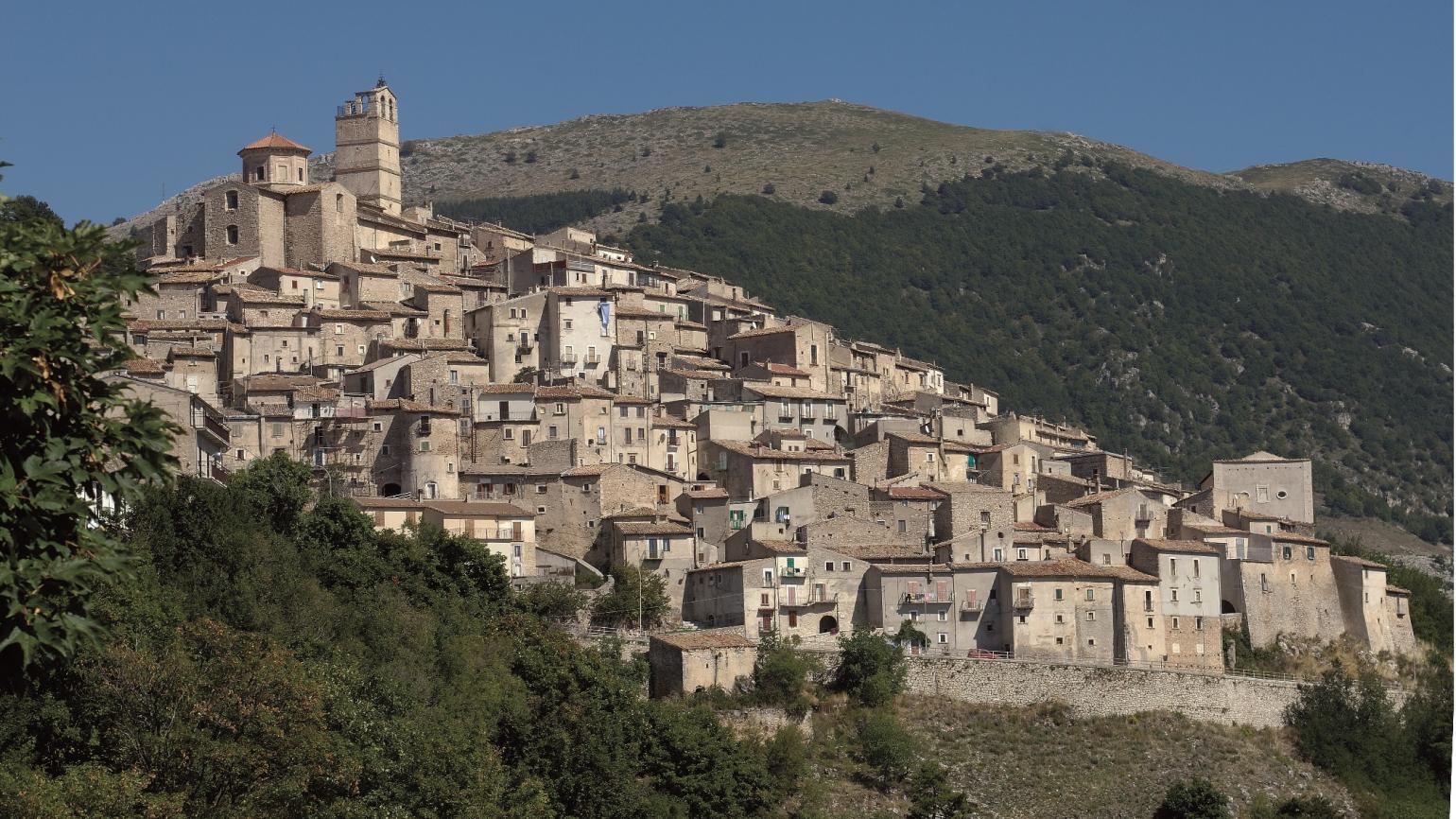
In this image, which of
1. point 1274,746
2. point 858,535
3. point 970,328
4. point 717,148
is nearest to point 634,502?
point 858,535

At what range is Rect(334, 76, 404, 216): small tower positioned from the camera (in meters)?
93.4

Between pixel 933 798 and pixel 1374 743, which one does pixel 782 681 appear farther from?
pixel 1374 743

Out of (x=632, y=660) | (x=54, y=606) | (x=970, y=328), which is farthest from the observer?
(x=970, y=328)

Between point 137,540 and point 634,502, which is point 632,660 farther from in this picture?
point 137,540

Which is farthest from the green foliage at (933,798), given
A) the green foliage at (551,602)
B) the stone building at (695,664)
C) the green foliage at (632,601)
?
the green foliage at (551,602)

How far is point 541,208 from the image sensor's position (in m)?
172

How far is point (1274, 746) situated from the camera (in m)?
64.2

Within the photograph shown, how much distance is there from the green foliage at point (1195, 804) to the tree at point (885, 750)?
7.05 m

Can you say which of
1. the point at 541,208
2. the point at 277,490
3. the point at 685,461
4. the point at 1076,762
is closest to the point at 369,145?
the point at 685,461

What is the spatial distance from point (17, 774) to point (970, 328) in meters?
122

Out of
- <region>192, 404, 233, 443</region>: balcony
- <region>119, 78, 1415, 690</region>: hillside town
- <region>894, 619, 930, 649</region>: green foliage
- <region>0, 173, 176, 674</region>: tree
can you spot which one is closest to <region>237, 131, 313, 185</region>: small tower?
<region>119, 78, 1415, 690</region>: hillside town

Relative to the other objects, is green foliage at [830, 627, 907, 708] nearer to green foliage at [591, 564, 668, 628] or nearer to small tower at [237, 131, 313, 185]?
green foliage at [591, 564, 668, 628]

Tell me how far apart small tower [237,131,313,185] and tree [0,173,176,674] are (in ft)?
232

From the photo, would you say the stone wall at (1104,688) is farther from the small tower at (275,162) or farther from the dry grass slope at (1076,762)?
the small tower at (275,162)
